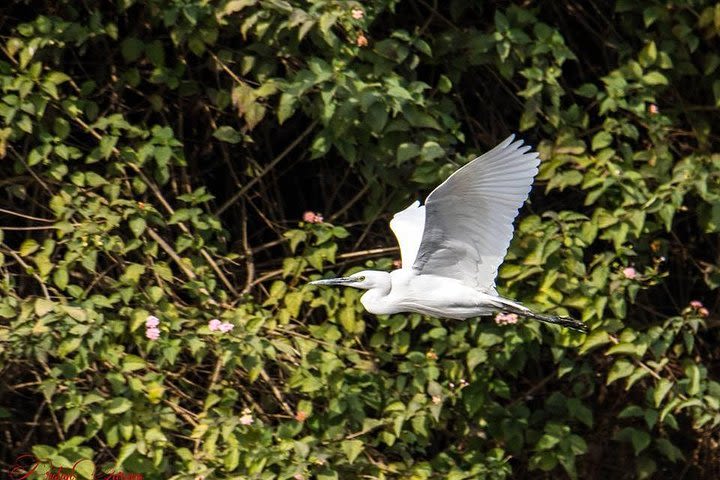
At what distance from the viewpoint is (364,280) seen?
3836 millimetres

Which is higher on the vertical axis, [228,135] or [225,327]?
[228,135]

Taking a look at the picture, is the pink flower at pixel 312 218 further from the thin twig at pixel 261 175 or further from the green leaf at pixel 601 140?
the green leaf at pixel 601 140

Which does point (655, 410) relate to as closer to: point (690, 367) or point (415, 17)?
point (690, 367)

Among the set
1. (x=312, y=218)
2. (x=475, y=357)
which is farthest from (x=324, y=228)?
(x=475, y=357)

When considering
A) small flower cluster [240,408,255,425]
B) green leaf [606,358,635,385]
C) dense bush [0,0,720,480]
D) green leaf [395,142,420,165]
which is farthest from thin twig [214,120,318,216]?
green leaf [606,358,635,385]

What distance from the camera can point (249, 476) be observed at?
3.82 metres

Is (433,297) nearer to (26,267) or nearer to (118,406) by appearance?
(118,406)

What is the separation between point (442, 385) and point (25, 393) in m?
1.35

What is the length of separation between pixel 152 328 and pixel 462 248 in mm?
924

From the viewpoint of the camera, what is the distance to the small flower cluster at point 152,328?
147 inches

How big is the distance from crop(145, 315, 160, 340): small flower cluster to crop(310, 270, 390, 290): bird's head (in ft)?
1.59

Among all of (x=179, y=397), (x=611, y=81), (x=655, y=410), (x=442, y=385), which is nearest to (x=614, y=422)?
(x=655, y=410)

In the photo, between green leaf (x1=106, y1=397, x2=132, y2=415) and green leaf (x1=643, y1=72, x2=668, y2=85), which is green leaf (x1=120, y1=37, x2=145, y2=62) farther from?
green leaf (x1=643, y1=72, x2=668, y2=85)

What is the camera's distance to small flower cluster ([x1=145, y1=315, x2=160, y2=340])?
147 inches
